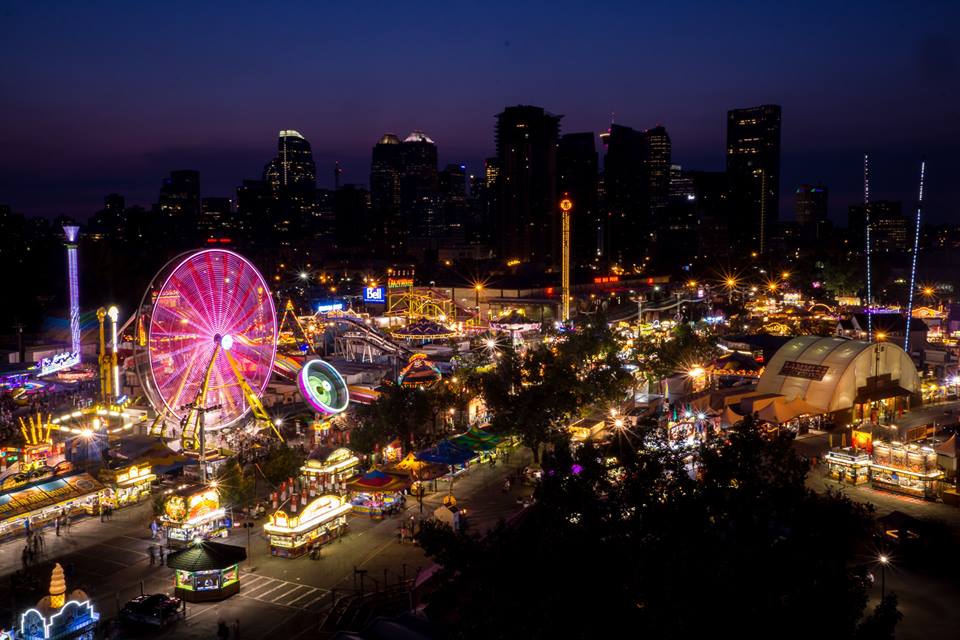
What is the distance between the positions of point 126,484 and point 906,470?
28.8 metres

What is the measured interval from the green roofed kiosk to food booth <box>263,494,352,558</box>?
276 cm

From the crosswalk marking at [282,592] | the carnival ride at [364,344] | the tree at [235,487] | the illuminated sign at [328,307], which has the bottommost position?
the crosswalk marking at [282,592]

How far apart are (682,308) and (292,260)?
114355 mm

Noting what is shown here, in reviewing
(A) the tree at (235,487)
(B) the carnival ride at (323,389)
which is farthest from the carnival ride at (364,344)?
(A) the tree at (235,487)

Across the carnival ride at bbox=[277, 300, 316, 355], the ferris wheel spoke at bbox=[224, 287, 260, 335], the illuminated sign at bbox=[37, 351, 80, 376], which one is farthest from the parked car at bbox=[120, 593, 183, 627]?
the illuminated sign at bbox=[37, 351, 80, 376]

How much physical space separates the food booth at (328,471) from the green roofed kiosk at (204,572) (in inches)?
338

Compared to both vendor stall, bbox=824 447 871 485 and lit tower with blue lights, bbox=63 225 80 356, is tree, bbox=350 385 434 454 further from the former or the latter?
lit tower with blue lights, bbox=63 225 80 356

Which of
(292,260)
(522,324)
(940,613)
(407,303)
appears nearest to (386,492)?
(940,613)

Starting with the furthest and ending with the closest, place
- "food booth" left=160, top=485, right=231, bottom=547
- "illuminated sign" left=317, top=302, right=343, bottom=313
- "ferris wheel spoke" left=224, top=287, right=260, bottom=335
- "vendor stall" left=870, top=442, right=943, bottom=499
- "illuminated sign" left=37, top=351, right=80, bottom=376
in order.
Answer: "illuminated sign" left=317, top=302, right=343, bottom=313 → "illuminated sign" left=37, top=351, right=80, bottom=376 → "ferris wheel spoke" left=224, top=287, right=260, bottom=335 → "vendor stall" left=870, top=442, right=943, bottom=499 → "food booth" left=160, top=485, right=231, bottom=547

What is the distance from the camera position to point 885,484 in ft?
99.6

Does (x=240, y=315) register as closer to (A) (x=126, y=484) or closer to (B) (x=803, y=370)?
(A) (x=126, y=484)

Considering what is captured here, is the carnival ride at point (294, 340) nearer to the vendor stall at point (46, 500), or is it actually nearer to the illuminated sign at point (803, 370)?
the vendor stall at point (46, 500)

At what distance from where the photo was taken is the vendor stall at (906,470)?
1161 inches

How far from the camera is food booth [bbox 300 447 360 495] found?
31094mm
